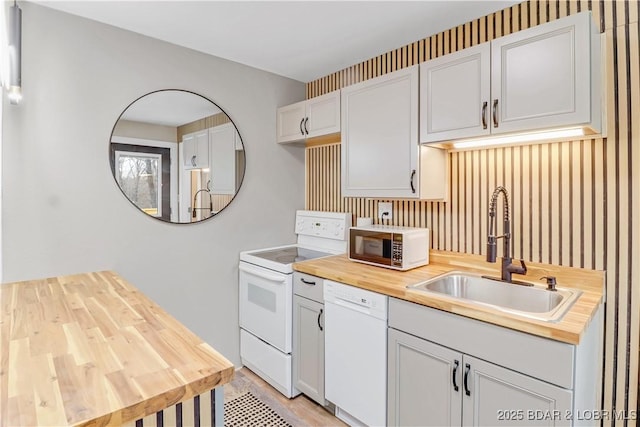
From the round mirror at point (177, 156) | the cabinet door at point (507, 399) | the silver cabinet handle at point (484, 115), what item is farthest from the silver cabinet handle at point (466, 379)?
the round mirror at point (177, 156)

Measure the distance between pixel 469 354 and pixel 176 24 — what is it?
7.87 feet

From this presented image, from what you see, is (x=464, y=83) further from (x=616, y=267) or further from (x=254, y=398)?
(x=254, y=398)

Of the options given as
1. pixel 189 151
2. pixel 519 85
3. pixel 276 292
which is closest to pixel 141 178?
pixel 189 151

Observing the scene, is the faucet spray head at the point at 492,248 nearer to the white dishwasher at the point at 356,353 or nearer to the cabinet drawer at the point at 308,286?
the white dishwasher at the point at 356,353

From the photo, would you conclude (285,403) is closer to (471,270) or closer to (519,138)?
(471,270)

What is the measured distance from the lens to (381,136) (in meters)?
2.21

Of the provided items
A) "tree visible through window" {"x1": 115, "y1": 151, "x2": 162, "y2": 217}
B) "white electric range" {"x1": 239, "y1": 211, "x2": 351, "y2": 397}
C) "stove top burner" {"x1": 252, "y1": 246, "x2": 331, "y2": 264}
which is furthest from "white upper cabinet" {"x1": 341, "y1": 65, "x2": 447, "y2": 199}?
"tree visible through window" {"x1": 115, "y1": 151, "x2": 162, "y2": 217}

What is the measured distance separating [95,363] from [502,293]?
6.00 ft

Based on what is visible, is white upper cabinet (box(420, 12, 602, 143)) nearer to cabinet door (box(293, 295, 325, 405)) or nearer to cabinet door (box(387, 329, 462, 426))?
cabinet door (box(387, 329, 462, 426))

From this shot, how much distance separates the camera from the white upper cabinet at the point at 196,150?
2.47 meters

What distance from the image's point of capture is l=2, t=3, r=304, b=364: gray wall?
74.1 inches

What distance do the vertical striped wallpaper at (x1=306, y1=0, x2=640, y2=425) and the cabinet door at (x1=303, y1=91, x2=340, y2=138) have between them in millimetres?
709

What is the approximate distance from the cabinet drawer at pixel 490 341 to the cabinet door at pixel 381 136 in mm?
745

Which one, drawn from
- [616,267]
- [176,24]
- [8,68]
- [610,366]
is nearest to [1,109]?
[8,68]
